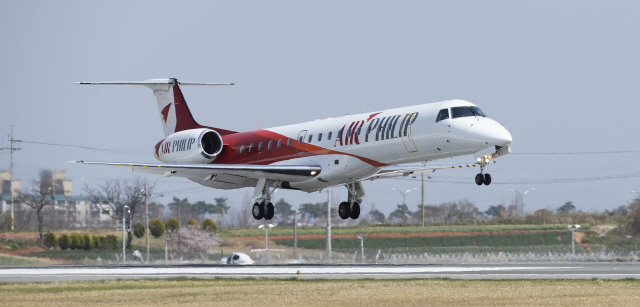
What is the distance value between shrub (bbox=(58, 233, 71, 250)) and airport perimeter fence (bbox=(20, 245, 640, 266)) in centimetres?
152

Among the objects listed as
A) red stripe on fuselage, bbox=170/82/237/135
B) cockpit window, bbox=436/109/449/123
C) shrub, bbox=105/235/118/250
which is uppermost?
red stripe on fuselage, bbox=170/82/237/135

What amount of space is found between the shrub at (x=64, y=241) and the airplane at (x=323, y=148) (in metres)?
19.8

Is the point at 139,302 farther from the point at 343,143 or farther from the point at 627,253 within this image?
the point at 627,253

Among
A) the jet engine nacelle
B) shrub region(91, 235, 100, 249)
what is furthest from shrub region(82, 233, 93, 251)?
the jet engine nacelle

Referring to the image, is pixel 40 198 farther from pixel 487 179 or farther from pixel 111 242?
pixel 487 179

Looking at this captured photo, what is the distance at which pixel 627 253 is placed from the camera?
61281 mm

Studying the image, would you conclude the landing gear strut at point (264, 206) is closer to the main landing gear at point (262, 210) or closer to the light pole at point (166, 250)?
the main landing gear at point (262, 210)

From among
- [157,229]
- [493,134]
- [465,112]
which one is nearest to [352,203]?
[465,112]

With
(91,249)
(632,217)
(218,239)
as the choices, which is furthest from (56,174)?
(632,217)

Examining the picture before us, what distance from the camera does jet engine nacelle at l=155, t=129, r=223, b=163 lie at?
40.7 m

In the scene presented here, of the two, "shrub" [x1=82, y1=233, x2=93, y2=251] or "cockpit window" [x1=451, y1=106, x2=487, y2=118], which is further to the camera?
"shrub" [x1=82, y1=233, x2=93, y2=251]

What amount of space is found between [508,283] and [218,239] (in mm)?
36863

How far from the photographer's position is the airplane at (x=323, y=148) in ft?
104

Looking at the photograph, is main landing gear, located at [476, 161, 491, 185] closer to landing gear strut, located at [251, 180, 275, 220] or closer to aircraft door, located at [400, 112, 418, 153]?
aircraft door, located at [400, 112, 418, 153]
